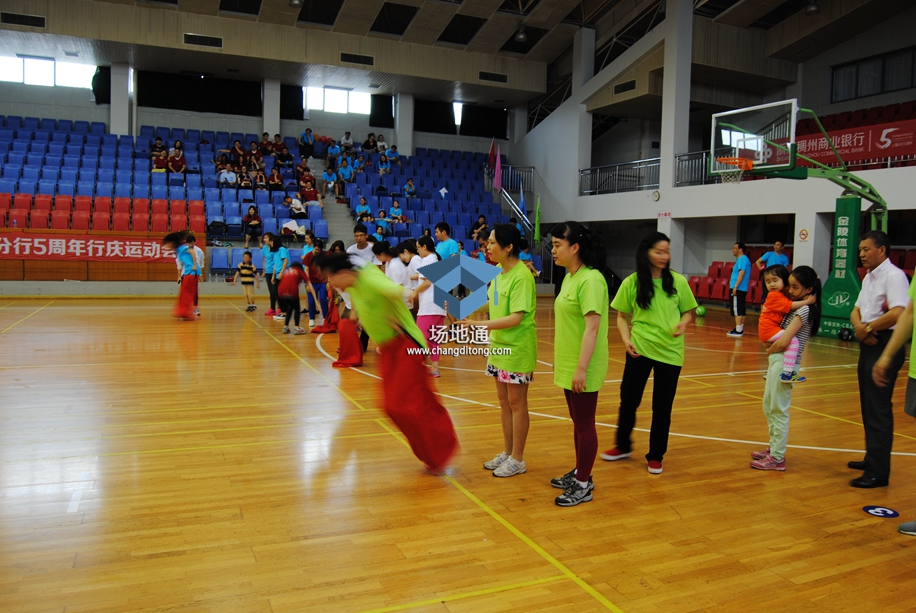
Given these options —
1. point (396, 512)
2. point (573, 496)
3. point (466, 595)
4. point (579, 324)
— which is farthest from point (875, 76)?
point (466, 595)

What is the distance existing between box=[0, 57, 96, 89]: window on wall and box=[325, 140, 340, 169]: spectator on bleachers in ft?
26.3

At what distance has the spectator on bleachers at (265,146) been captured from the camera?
21.2 meters

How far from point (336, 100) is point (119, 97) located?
23.9ft

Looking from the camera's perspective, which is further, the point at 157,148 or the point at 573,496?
the point at 157,148

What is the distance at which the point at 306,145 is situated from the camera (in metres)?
22.3

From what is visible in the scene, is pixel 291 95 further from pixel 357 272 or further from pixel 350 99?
pixel 357 272

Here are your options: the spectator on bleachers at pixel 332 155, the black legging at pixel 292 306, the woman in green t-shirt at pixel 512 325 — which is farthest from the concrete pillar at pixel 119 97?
the woman in green t-shirt at pixel 512 325

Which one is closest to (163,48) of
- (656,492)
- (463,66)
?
(463,66)

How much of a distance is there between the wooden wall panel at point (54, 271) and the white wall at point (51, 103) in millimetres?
7816

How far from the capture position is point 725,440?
514cm

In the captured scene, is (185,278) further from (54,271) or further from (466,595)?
(466,595)

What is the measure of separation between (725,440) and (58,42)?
21.4m

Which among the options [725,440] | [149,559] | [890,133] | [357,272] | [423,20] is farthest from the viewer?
[423,20]
